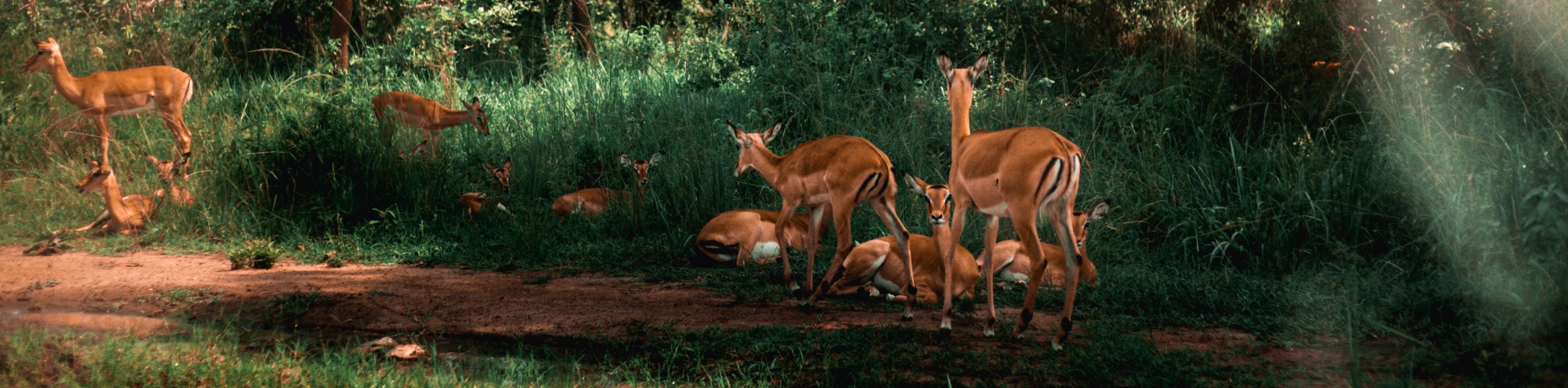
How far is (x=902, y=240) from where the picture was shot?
6.18 m

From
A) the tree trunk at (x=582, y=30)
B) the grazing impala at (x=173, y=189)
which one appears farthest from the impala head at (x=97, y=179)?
the tree trunk at (x=582, y=30)

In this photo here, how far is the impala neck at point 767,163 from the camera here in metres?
7.07

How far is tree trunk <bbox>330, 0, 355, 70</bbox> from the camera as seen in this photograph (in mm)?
14406

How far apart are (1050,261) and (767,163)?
188 centimetres

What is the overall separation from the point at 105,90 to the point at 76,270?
424cm

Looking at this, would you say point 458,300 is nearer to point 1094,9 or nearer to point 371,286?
point 371,286

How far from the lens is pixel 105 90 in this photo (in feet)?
35.9

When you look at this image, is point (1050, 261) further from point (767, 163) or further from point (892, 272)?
point (767, 163)

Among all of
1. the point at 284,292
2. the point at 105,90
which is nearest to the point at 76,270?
the point at 284,292

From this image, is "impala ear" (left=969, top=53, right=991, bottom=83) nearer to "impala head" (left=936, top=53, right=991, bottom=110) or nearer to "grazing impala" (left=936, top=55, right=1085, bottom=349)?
"impala head" (left=936, top=53, right=991, bottom=110)

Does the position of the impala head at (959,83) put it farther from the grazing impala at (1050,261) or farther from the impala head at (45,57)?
→ the impala head at (45,57)

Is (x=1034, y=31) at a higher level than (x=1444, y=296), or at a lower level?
higher

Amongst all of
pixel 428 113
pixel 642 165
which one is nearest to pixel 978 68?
pixel 642 165

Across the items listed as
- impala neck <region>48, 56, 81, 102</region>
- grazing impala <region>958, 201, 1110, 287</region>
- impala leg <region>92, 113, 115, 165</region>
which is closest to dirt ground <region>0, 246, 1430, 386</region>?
grazing impala <region>958, 201, 1110, 287</region>
